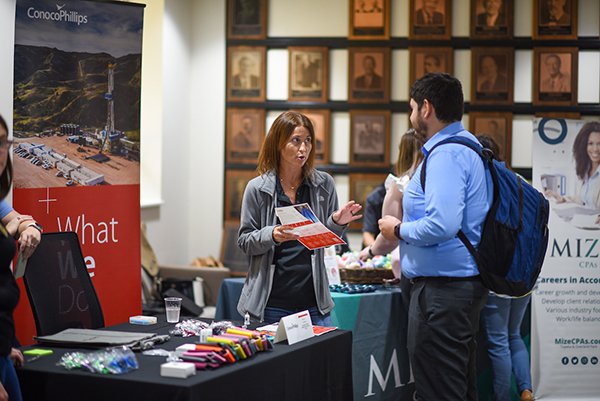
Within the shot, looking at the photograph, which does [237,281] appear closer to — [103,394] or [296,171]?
[296,171]

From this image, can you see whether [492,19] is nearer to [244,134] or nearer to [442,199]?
[244,134]

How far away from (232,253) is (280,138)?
13.3 ft

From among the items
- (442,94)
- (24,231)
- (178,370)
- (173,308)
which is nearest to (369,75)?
(442,94)

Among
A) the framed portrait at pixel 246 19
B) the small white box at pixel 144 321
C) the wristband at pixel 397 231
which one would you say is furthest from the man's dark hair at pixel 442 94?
the framed portrait at pixel 246 19

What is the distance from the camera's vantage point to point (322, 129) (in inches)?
309

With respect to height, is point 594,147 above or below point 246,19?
below

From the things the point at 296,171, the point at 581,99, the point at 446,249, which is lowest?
the point at 446,249

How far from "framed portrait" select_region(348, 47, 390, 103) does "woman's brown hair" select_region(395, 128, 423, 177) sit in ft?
9.89

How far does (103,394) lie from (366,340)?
229 centimetres

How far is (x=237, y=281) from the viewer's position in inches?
198

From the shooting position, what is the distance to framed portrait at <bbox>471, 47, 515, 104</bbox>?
764cm

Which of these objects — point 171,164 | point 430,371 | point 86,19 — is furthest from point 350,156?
point 430,371

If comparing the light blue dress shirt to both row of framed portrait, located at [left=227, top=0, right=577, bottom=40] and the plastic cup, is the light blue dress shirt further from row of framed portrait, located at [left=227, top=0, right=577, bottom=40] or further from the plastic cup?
row of framed portrait, located at [left=227, top=0, right=577, bottom=40]

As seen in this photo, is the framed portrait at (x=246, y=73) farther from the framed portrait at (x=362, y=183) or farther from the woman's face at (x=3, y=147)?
the woman's face at (x=3, y=147)
